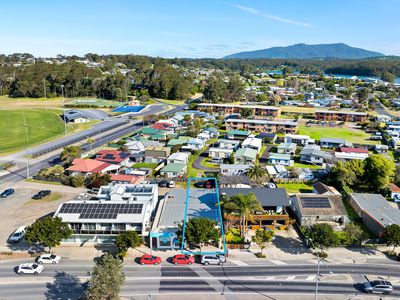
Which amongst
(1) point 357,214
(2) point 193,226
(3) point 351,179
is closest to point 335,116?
(3) point 351,179

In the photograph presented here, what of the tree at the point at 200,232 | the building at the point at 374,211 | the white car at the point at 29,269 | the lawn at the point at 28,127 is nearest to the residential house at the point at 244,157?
the building at the point at 374,211

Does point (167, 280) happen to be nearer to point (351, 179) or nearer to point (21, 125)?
point (351, 179)

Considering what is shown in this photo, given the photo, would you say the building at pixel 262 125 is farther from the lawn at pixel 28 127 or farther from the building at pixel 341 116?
the lawn at pixel 28 127

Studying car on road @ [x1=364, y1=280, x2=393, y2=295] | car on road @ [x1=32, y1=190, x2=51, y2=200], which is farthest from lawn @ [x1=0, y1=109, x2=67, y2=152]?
car on road @ [x1=364, y1=280, x2=393, y2=295]

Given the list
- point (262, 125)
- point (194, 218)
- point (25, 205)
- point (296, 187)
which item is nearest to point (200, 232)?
point (194, 218)

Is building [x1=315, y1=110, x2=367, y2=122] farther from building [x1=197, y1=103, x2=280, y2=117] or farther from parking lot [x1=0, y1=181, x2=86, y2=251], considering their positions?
→ parking lot [x1=0, y1=181, x2=86, y2=251]

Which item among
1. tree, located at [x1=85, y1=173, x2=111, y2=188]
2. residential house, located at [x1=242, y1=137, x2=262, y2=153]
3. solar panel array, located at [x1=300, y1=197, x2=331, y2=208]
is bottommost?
tree, located at [x1=85, y1=173, x2=111, y2=188]
